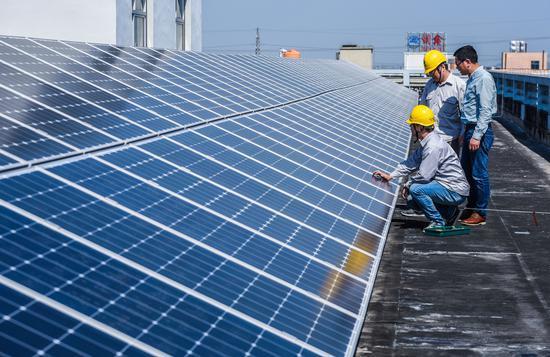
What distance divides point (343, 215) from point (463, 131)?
4.54 metres

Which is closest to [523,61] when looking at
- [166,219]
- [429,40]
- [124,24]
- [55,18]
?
[429,40]

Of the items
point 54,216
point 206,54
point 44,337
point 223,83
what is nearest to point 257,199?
point 54,216

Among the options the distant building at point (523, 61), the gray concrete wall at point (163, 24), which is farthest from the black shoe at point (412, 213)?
the distant building at point (523, 61)

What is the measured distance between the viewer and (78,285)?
5.02 meters

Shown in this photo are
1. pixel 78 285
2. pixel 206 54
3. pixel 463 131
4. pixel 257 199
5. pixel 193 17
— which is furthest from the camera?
pixel 193 17

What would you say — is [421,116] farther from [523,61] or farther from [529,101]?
[523,61]

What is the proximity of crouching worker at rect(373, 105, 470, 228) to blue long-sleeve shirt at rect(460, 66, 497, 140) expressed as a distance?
891 mm

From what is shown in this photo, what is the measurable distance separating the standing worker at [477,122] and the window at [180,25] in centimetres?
2326

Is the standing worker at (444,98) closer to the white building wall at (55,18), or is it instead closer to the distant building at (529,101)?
the white building wall at (55,18)

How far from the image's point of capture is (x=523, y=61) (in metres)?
99.1

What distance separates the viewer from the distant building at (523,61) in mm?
98438

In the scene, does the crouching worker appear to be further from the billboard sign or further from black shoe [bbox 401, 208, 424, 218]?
the billboard sign

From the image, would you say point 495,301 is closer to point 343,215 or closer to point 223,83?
point 343,215

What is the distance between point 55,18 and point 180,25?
8698 millimetres
